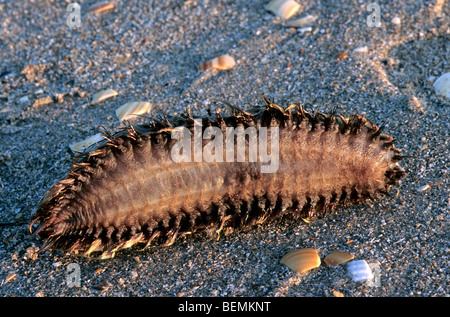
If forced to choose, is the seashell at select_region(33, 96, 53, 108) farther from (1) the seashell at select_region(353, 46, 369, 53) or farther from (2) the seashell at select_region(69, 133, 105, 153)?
(1) the seashell at select_region(353, 46, 369, 53)

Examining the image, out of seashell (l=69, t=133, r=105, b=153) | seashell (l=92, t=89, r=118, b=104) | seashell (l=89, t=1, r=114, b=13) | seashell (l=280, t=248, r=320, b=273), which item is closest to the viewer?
seashell (l=280, t=248, r=320, b=273)

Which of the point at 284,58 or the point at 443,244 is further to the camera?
the point at 284,58

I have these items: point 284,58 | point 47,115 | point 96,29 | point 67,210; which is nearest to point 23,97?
point 47,115

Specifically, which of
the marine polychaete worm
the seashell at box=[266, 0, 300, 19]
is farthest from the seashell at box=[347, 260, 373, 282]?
the seashell at box=[266, 0, 300, 19]

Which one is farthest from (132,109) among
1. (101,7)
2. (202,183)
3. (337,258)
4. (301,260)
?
(337,258)
